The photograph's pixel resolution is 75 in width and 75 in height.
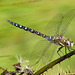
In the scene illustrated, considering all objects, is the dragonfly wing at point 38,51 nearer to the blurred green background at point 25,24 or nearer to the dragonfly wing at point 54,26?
the dragonfly wing at point 54,26

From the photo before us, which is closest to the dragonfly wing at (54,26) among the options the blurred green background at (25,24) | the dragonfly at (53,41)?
the dragonfly at (53,41)

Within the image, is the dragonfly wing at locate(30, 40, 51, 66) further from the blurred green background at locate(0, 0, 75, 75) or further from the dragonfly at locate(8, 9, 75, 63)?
the blurred green background at locate(0, 0, 75, 75)

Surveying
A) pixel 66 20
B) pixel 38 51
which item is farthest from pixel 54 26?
pixel 38 51

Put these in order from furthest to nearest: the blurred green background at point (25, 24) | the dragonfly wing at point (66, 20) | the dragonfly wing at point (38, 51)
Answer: the blurred green background at point (25, 24) → the dragonfly wing at point (66, 20) → the dragonfly wing at point (38, 51)

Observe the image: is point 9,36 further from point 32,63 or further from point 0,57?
point 32,63

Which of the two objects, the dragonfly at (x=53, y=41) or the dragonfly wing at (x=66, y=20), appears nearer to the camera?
the dragonfly at (x=53, y=41)

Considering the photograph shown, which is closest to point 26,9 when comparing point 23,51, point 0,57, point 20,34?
point 20,34
